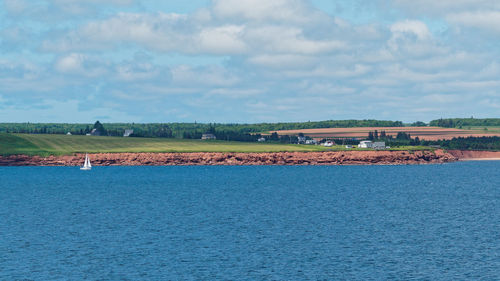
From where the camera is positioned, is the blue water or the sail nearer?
the blue water

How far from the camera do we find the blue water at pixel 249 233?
50000 millimetres

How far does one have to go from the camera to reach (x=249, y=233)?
6681 centimetres

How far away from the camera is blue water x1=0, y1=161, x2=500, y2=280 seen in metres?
50.0

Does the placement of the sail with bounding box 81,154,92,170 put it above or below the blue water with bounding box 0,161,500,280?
above

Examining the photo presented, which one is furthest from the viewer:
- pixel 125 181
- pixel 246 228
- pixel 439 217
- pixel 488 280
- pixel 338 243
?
pixel 125 181

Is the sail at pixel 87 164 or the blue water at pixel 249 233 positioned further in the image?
the sail at pixel 87 164

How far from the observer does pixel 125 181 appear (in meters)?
144

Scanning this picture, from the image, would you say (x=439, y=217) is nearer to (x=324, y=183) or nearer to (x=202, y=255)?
(x=202, y=255)

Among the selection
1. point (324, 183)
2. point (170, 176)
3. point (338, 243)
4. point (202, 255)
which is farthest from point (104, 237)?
point (170, 176)

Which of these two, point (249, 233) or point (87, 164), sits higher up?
point (87, 164)

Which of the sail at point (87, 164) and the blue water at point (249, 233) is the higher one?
the sail at point (87, 164)

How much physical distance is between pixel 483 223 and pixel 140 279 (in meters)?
45.2

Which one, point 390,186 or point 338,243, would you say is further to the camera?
point 390,186

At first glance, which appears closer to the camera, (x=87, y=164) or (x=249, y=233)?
(x=249, y=233)
